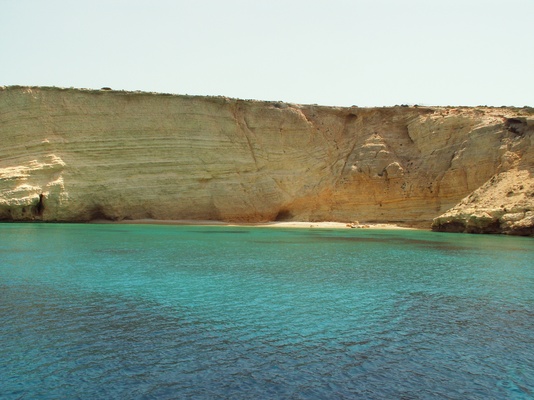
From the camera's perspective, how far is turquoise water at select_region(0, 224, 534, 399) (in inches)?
236

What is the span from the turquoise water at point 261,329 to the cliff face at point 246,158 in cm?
1881

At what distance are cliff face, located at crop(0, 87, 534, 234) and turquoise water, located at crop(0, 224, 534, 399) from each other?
61.7 ft

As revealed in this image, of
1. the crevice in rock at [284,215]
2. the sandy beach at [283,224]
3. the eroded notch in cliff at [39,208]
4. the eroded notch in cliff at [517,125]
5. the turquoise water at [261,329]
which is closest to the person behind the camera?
the turquoise water at [261,329]

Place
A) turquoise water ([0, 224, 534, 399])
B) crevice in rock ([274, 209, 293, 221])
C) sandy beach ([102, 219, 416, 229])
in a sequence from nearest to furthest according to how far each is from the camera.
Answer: turquoise water ([0, 224, 534, 399]), sandy beach ([102, 219, 416, 229]), crevice in rock ([274, 209, 293, 221])

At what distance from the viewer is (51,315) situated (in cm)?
866

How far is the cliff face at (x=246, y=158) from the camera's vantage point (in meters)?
33.8

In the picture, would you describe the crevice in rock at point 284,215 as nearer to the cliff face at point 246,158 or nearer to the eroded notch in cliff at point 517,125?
the cliff face at point 246,158

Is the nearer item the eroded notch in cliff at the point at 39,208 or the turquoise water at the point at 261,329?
the turquoise water at the point at 261,329

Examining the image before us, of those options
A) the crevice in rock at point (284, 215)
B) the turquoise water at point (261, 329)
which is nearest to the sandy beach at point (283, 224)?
the crevice in rock at point (284, 215)

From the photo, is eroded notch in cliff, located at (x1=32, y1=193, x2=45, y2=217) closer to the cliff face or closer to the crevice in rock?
the cliff face

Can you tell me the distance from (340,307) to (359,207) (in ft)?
93.7

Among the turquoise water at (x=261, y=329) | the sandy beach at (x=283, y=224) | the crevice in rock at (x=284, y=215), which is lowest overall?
the turquoise water at (x=261, y=329)

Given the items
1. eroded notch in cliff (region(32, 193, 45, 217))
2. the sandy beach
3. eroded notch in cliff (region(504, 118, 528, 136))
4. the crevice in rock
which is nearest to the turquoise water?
eroded notch in cliff (region(32, 193, 45, 217))

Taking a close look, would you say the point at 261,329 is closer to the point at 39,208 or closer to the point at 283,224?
the point at 283,224
